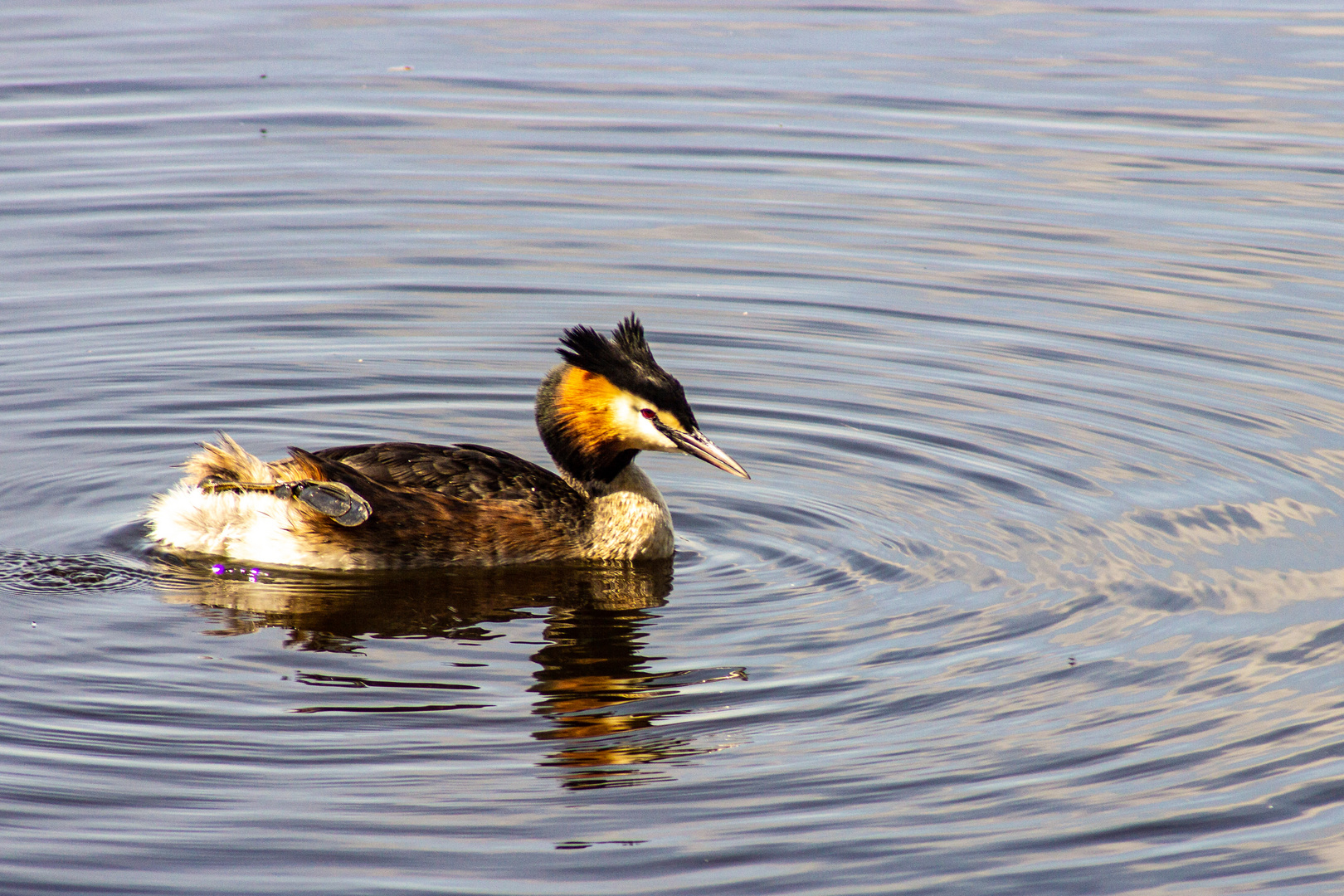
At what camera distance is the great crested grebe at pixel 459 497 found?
8.27 m

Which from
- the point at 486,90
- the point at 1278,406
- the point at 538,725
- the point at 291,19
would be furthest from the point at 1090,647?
the point at 291,19

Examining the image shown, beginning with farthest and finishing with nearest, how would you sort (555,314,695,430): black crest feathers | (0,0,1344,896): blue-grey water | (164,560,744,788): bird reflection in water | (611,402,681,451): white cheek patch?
1. (611,402,681,451): white cheek patch
2. (555,314,695,430): black crest feathers
3. (164,560,744,788): bird reflection in water
4. (0,0,1344,896): blue-grey water

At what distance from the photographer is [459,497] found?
8.46 meters

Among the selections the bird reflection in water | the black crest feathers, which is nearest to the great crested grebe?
the black crest feathers

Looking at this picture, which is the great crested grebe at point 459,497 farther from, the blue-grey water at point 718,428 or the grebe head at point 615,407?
the blue-grey water at point 718,428

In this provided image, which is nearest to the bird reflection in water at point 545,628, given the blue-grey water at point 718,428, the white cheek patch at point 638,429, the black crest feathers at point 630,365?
the blue-grey water at point 718,428

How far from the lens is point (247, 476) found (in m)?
8.45

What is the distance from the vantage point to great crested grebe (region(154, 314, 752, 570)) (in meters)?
8.27

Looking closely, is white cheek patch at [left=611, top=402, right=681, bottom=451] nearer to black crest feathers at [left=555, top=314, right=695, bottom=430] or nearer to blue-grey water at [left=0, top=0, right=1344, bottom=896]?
black crest feathers at [left=555, top=314, right=695, bottom=430]

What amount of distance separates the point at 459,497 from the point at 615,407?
0.84m

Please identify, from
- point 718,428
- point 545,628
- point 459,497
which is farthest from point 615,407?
point 718,428

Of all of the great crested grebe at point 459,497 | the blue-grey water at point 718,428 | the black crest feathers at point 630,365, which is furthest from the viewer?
the black crest feathers at point 630,365

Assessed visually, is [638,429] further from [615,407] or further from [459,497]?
[459,497]

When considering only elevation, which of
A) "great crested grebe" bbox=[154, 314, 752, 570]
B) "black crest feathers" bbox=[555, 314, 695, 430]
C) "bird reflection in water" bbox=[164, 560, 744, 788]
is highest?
"black crest feathers" bbox=[555, 314, 695, 430]
